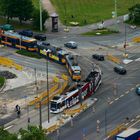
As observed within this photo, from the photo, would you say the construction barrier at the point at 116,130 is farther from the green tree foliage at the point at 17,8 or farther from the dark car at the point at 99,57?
the green tree foliage at the point at 17,8

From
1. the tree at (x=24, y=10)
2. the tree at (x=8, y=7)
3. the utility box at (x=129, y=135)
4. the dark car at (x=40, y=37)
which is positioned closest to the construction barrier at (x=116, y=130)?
the utility box at (x=129, y=135)

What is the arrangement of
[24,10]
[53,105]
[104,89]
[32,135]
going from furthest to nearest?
[24,10]
[104,89]
[53,105]
[32,135]

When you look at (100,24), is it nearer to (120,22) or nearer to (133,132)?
(120,22)

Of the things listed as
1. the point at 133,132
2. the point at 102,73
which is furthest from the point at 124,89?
the point at 133,132

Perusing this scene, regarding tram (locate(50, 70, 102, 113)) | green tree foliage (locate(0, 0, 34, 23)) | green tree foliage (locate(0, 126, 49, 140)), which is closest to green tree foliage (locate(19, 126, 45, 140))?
green tree foliage (locate(0, 126, 49, 140))

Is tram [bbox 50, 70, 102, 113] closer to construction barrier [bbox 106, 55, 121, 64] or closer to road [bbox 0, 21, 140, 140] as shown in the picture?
road [bbox 0, 21, 140, 140]

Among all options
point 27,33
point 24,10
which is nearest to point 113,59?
point 27,33

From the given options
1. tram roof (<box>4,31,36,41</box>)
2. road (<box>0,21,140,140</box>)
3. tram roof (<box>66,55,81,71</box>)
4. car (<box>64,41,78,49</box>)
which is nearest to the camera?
road (<box>0,21,140,140</box>)

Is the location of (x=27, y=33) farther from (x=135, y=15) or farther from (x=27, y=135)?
(x=27, y=135)
